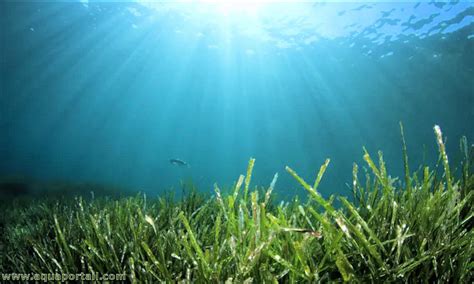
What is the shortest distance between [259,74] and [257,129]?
31188 millimetres

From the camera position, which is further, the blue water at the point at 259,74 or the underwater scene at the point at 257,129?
the blue water at the point at 259,74

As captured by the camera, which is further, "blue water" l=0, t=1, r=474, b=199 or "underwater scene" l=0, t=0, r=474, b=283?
"blue water" l=0, t=1, r=474, b=199

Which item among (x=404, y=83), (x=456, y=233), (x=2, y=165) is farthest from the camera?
(x=2, y=165)

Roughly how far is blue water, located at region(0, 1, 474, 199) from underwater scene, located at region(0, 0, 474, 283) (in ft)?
0.95

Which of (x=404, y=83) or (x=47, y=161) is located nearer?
(x=404, y=83)

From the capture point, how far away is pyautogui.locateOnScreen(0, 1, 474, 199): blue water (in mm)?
29250

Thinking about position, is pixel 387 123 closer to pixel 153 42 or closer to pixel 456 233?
pixel 153 42

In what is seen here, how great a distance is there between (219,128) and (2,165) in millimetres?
55561

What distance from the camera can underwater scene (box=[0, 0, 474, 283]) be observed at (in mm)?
1162

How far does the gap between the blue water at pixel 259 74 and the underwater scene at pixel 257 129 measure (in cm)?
29

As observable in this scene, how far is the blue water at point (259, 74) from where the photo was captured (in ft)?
96.0

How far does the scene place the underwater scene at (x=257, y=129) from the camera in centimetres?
116

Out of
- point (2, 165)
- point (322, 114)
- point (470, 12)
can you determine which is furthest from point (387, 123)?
point (2, 165)

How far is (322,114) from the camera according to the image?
182 ft
